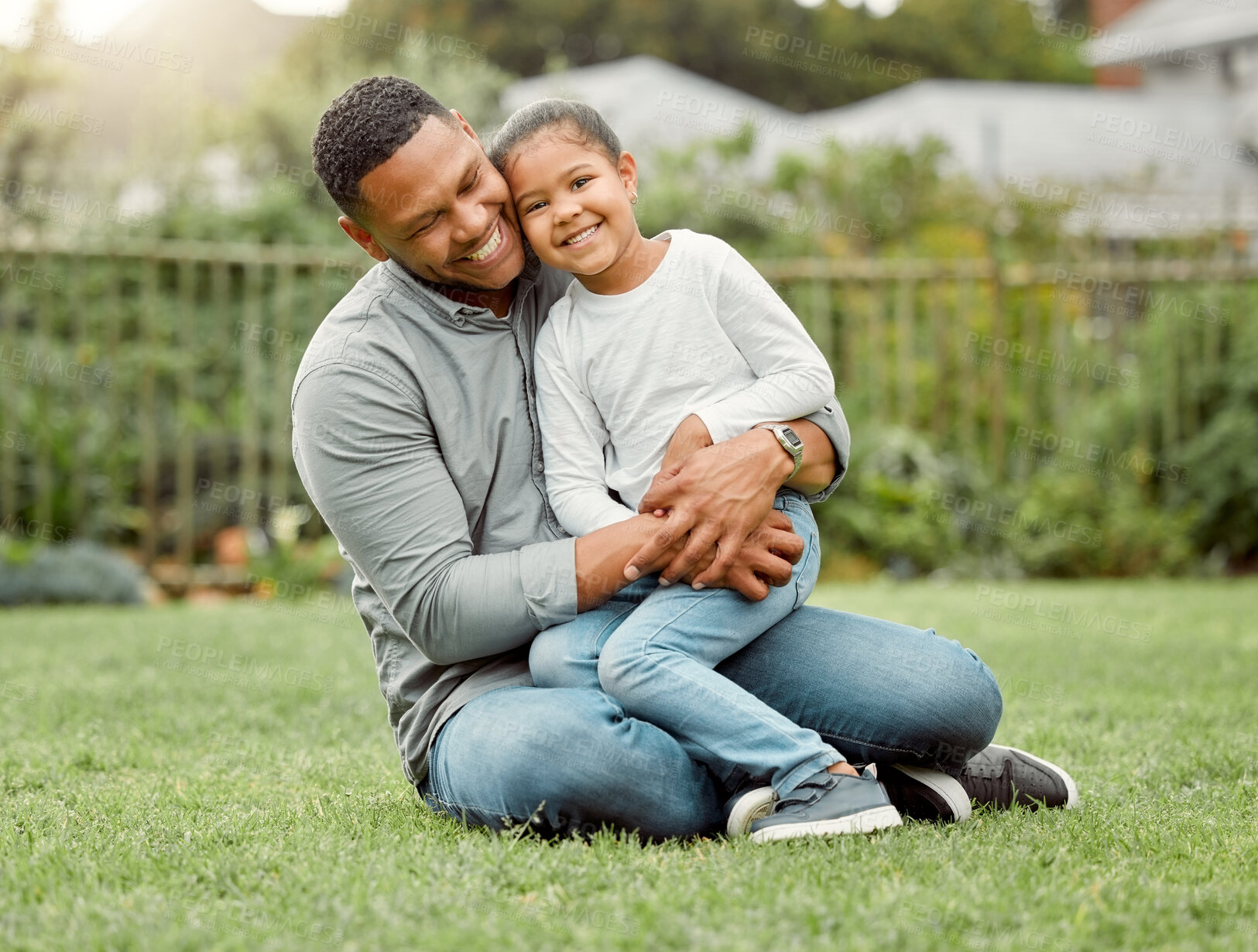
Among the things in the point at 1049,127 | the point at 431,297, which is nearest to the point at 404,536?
the point at 431,297

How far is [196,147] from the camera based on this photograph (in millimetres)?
11906

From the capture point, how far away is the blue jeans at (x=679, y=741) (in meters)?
2.22

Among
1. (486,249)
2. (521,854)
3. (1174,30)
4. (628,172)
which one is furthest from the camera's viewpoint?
(1174,30)

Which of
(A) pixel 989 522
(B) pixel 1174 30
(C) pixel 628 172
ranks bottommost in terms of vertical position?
(A) pixel 989 522

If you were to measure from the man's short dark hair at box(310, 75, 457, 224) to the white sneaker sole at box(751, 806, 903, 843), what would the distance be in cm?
139

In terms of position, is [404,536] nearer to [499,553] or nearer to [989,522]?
[499,553]

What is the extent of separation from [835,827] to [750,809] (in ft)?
0.54

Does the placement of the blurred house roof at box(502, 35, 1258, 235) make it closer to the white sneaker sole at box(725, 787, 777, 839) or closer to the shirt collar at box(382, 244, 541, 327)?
the shirt collar at box(382, 244, 541, 327)

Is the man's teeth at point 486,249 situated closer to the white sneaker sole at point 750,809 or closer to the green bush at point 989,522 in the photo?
the white sneaker sole at point 750,809

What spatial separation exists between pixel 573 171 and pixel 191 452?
5572mm

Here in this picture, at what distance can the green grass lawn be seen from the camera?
67.6 inches

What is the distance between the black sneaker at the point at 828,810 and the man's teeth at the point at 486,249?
1177mm

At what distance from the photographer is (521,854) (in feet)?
6.81

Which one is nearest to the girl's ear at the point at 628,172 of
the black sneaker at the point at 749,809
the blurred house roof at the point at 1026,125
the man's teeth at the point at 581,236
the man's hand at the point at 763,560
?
the man's teeth at the point at 581,236
